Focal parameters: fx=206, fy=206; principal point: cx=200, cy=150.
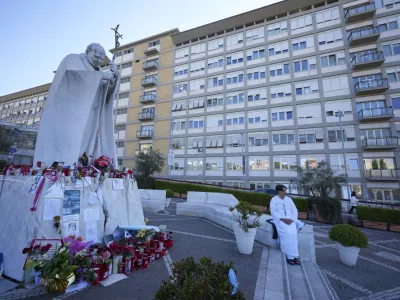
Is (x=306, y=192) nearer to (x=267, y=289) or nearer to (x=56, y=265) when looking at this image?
(x=267, y=289)

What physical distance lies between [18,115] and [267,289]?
69251 millimetres

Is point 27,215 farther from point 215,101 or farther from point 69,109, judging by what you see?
point 215,101

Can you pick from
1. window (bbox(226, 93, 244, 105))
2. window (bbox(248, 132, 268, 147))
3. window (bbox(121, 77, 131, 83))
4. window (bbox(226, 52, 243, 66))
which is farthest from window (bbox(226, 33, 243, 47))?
window (bbox(121, 77, 131, 83))

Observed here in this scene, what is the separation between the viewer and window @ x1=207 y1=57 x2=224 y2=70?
104 ft

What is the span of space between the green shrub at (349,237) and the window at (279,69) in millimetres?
26677

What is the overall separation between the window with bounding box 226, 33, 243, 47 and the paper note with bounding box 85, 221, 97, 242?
33.2 metres

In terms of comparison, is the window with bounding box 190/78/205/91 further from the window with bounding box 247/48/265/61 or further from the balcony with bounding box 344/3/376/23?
the balcony with bounding box 344/3/376/23

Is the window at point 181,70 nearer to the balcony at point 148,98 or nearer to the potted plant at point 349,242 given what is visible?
the balcony at point 148,98

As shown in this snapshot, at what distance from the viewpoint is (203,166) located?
1170 inches

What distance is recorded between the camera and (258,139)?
2741 cm

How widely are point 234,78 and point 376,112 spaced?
17.5m

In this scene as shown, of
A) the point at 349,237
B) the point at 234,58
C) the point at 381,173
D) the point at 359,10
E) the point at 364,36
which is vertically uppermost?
the point at 359,10

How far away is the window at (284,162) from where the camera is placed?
25.0 m

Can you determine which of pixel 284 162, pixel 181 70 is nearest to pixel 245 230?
pixel 284 162
